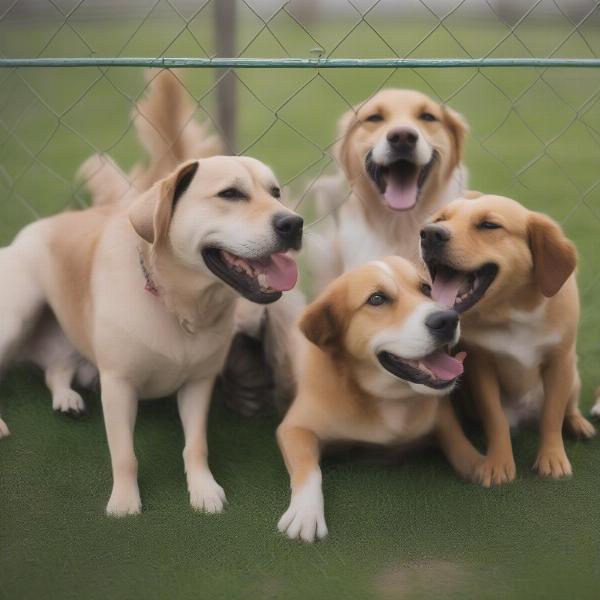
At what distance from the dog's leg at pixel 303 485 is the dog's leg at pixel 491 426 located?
43cm

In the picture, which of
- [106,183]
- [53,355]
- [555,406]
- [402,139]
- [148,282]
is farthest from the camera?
[106,183]

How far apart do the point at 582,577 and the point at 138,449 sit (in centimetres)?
121

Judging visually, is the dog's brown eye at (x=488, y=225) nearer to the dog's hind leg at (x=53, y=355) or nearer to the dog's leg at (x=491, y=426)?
the dog's leg at (x=491, y=426)

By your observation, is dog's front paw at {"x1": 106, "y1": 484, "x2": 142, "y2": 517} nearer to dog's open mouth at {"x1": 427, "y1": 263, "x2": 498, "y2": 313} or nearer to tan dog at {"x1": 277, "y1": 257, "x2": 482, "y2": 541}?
tan dog at {"x1": 277, "y1": 257, "x2": 482, "y2": 541}

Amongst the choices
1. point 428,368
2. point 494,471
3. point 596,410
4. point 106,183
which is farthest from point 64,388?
point 596,410

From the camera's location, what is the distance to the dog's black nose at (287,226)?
1938 millimetres

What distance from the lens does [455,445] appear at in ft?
7.32

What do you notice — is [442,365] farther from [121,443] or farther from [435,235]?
[121,443]

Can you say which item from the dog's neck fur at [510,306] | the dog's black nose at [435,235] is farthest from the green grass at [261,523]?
the dog's black nose at [435,235]

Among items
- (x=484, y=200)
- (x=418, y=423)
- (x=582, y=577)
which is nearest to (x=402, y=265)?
(x=484, y=200)

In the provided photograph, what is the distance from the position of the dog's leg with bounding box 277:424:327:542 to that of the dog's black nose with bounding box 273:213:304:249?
528mm

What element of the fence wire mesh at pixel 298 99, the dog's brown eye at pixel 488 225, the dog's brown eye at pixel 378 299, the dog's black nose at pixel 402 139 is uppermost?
the dog's black nose at pixel 402 139

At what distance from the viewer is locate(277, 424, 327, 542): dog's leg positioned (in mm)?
1944

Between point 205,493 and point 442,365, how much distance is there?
0.65m
